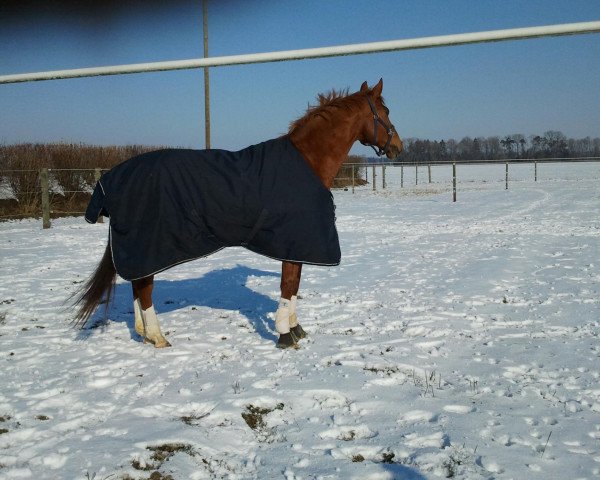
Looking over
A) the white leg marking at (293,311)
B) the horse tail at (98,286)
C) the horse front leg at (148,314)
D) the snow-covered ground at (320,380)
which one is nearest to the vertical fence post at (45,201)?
the snow-covered ground at (320,380)

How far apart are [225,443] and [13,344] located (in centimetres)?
232

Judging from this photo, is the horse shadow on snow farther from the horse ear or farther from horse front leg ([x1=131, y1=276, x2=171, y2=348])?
the horse ear

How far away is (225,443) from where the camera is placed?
7.65 ft

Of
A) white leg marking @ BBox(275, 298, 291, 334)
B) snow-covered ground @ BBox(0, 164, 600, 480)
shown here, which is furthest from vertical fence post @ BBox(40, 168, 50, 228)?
white leg marking @ BBox(275, 298, 291, 334)

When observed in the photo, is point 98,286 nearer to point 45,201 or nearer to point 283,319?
point 283,319

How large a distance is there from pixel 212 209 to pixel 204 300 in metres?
2.02

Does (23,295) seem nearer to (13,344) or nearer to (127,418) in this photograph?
(13,344)

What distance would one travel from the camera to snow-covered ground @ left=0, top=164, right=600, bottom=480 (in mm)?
2164

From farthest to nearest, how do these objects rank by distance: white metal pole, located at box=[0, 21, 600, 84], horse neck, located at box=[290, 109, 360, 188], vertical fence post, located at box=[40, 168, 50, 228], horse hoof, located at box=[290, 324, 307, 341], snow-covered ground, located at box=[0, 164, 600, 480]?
1. vertical fence post, located at box=[40, 168, 50, 228]
2. horse hoof, located at box=[290, 324, 307, 341]
3. horse neck, located at box=[290, 109, 360, 188]
4. snow-covered ground, located at box=[0, 164, 600, 480]
5. white metal pole, located at box=[0, 21, 600, 84]

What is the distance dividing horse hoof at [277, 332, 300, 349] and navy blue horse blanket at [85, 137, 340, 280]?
637 millimetres

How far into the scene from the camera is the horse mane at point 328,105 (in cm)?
373

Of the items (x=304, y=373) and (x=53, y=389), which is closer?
(x=53, y=389)

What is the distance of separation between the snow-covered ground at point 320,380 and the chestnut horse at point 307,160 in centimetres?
20

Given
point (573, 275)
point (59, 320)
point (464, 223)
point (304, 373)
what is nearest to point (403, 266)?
point (573, 275)
